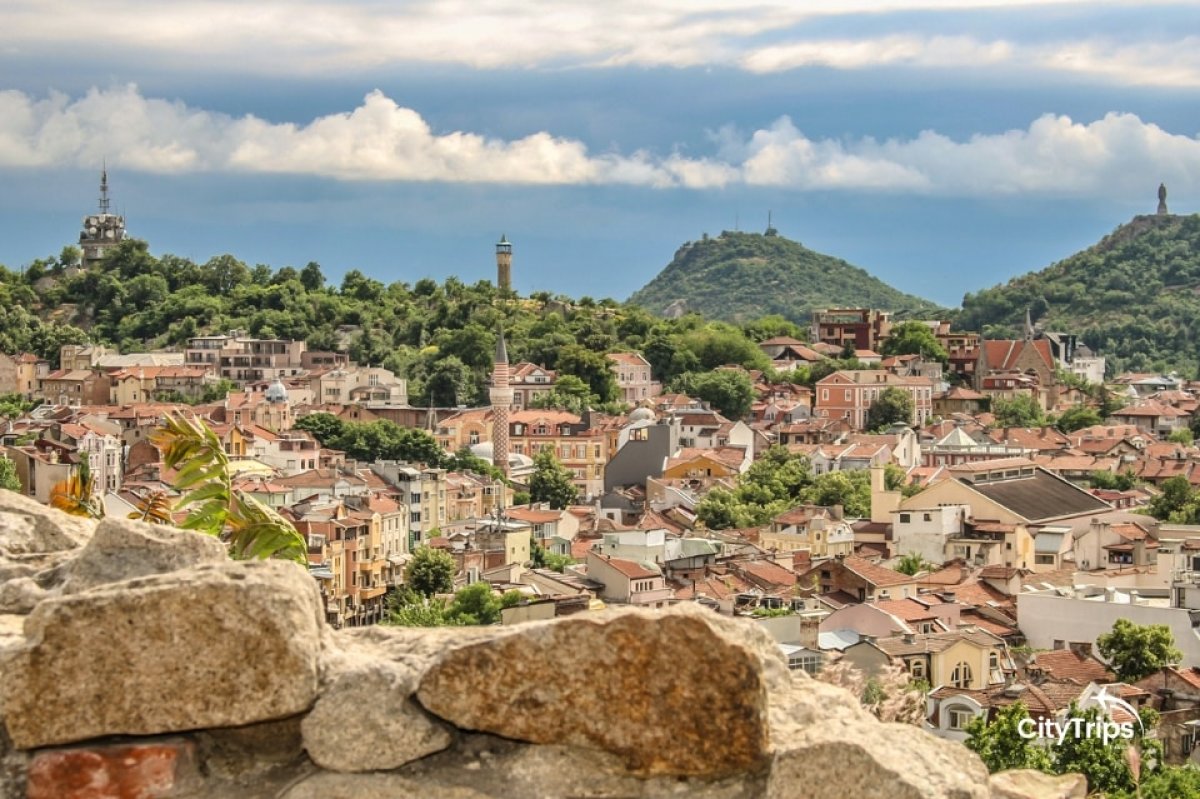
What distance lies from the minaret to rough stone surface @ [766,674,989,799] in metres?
54.0

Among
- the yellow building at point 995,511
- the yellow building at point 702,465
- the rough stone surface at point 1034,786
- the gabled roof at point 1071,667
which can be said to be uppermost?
the rough stone surface at point 1034,786

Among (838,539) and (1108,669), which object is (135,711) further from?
(838,539)

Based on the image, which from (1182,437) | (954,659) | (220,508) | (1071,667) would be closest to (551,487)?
(1182,437)

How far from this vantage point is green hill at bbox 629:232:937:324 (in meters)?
161

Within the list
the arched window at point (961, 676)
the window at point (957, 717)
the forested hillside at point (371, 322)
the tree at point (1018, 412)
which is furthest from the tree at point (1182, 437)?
the window at point (957, 717)

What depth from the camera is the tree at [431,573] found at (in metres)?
35.0

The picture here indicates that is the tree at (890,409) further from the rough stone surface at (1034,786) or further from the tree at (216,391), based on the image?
the rough stone surface at (1034,786)

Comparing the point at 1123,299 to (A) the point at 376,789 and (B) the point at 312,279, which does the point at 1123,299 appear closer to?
(B) the point at 312,279

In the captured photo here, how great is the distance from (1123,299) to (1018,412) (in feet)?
175

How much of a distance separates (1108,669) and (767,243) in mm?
151146

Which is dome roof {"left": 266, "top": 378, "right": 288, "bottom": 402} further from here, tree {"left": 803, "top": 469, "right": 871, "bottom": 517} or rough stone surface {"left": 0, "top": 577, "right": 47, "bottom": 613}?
rough stone surface {"left": 0, "top": 577, "right": 47, "bottom": 613}

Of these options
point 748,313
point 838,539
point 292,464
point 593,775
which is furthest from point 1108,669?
point 748,313

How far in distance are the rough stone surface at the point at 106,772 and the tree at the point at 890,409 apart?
64.3 m

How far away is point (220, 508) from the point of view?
19.1 feet
